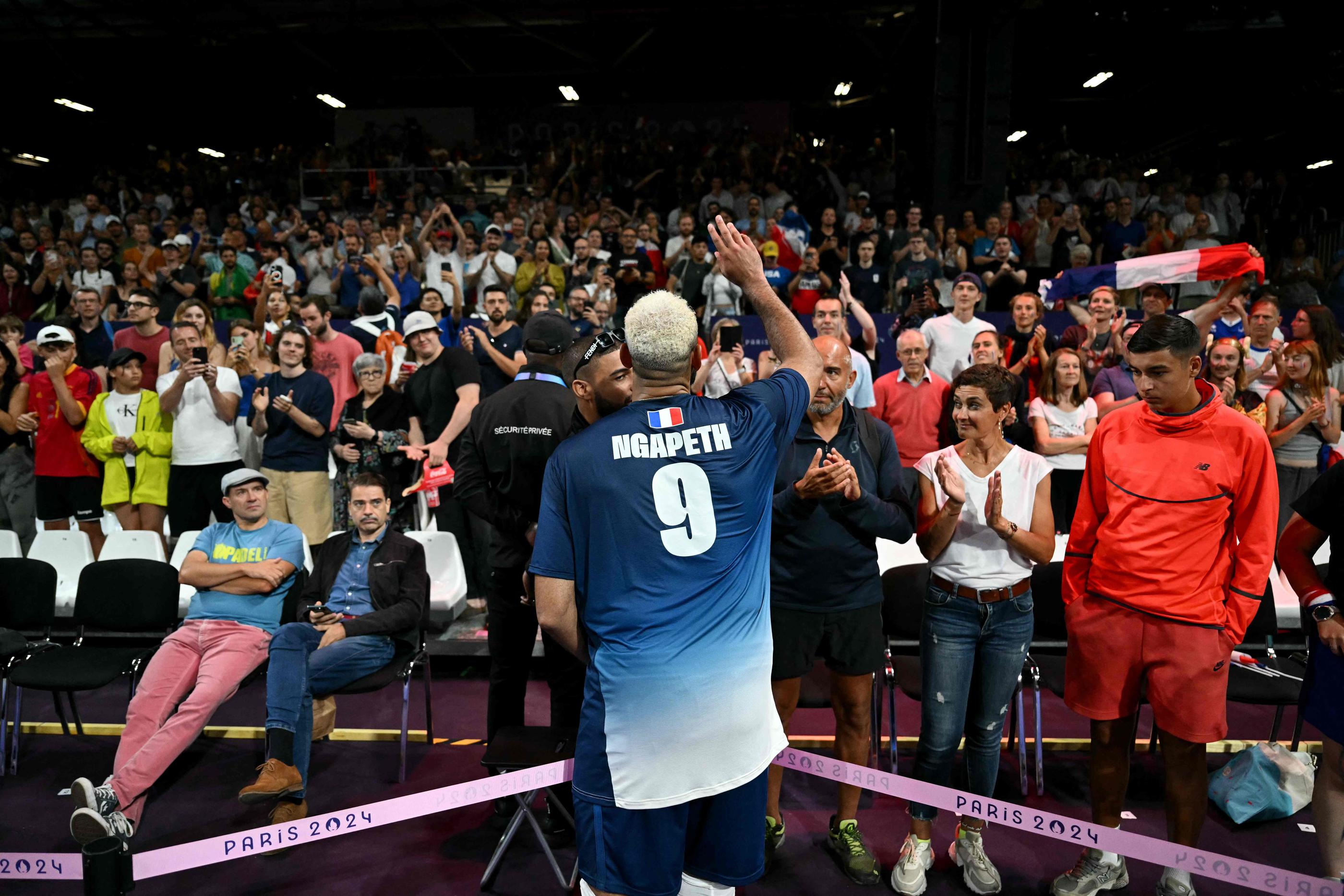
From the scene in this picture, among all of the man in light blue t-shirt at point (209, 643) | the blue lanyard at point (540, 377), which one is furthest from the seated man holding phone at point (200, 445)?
the blue lanyard at point (540, 377)

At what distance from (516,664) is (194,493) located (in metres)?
3.68

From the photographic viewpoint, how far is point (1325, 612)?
9.71ft

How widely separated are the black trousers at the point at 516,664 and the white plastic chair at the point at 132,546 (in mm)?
3093

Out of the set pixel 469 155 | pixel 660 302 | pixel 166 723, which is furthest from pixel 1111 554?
pixel 469 155

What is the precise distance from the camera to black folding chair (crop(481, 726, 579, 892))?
3330 millimetres

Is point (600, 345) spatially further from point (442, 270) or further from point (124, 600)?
point (442, 270)

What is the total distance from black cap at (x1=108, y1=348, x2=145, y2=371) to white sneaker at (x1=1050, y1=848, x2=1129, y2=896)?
21.2 feet

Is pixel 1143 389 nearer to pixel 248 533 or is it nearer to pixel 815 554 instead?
pixel 815 554

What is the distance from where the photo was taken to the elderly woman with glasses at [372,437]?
5.88m

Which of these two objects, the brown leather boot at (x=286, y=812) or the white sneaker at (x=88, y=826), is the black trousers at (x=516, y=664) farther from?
the white sneaker at (x=88, y=826)

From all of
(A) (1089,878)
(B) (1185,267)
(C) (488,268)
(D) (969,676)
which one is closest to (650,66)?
(C) (488,268)

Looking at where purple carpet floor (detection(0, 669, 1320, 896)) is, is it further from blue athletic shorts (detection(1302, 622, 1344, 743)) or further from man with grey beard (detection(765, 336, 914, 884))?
blue athletic shorts (detection(1302, 622, 1344, 743))

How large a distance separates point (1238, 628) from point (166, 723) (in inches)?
164

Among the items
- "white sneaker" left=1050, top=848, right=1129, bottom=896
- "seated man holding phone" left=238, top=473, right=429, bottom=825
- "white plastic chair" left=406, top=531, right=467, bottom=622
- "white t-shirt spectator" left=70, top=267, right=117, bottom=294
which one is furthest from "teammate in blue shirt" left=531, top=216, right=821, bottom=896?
"white t-shirt spectator" left=70, top=267, right=117, bottom=294
